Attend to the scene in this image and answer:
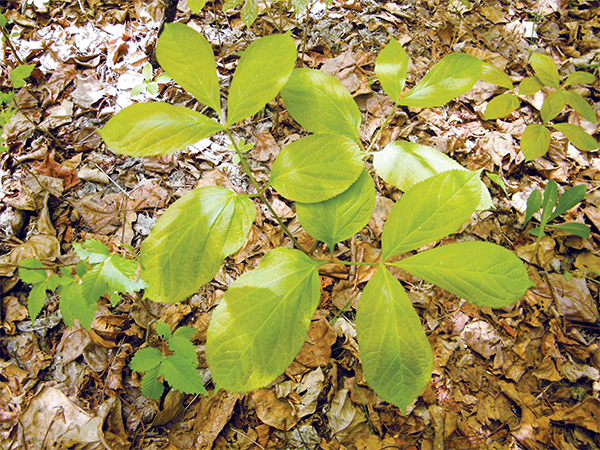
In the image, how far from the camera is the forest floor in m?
1.47

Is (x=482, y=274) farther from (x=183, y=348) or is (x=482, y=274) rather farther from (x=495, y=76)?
Result: (x=495, y=76)

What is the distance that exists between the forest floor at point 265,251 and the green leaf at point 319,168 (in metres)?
0.77

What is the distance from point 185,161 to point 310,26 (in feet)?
5.03

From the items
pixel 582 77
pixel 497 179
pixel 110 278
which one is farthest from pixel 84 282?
pixel 582 77

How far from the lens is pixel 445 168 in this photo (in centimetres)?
127

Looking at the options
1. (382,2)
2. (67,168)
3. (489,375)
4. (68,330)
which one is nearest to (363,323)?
(489,375)

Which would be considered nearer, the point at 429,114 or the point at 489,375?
the point at 489,375

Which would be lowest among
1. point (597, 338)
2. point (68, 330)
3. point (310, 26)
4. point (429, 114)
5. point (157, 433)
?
point (597, 338)

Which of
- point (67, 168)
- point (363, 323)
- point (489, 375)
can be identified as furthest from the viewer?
point (67, 168)

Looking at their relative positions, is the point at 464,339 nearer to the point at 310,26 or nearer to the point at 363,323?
the point at 363,323

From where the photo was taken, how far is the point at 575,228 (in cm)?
189

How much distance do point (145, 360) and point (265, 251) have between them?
0.79 m

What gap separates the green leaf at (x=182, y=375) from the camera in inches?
51.2

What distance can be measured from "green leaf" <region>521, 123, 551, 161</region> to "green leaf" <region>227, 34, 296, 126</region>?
166cm
